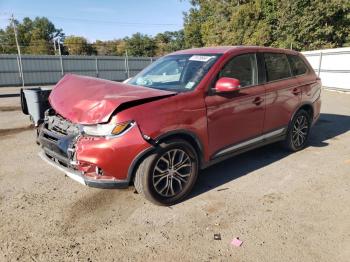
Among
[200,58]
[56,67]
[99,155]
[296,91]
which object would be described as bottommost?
[99,155]

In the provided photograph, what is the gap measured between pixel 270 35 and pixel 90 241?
30.0m

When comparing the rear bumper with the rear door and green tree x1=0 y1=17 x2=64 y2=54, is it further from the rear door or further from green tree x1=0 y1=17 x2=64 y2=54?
green tree x1=0 y1=17 x2=64 y2=54

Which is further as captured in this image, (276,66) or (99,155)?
(276,66)

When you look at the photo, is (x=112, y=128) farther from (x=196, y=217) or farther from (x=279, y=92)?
(x=279, y=92)

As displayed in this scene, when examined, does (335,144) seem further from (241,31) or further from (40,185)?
(241,31)

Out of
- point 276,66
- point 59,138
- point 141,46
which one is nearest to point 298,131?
point 276,66

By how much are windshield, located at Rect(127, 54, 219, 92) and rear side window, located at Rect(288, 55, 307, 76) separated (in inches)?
74.5

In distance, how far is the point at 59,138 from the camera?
3557 mm

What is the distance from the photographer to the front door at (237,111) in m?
3.94

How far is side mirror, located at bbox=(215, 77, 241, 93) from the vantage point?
3800 mm

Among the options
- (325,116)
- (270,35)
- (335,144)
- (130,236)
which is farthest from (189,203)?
(270,35)

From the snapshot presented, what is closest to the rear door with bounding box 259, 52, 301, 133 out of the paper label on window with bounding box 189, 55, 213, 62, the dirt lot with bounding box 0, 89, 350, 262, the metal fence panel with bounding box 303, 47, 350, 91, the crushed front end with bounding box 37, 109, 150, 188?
the dirt lot with bounding box 0, 89, 350, 262

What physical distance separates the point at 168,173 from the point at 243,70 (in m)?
1.86

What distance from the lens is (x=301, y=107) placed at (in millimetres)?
5492
